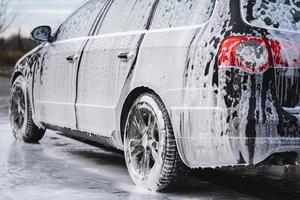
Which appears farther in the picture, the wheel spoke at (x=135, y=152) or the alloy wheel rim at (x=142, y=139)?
the wheel spoke at (x=135, y=152)

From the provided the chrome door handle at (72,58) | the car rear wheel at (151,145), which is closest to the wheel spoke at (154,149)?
the car rear wheel at (151,145)

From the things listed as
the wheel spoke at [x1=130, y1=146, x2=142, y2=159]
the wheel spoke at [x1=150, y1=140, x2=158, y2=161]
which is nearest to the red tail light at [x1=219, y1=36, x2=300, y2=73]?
the wheel spoke at [x1=150, y1=140, x2=158, y2=161]

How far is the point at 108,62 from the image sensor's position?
6023 millimetres

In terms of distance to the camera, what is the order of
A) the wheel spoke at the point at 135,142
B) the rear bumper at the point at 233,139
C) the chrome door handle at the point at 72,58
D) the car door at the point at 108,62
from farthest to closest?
the chrome door handle at the point at 72,58 < the car door at the point at 108,62 < the wheel spoke at the point at 135,142 < the rear bumper at the point at 233,139

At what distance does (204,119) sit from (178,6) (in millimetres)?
1060

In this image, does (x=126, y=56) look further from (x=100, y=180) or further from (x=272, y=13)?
(x=272, y=13)

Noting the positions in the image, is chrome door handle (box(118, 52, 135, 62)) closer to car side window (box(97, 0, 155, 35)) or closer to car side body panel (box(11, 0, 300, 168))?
car side body panel (box(11, 0, 300, 168))

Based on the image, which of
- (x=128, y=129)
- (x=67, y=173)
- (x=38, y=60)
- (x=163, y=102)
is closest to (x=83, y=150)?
(x=38, y=60)

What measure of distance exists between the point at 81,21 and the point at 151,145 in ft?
7.30

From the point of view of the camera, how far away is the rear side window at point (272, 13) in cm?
475

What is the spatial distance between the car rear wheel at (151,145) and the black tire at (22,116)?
285 cm

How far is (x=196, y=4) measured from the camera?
16.9 ft

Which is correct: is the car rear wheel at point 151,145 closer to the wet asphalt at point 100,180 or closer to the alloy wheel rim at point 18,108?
the wet asphalt at point 100,180

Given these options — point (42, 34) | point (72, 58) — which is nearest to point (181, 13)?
point (72, 58)
